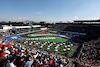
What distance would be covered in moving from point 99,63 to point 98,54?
3909 millimetres

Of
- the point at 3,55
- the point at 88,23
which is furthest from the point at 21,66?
the point at 88,23

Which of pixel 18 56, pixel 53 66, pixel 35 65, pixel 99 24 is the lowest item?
pixel 53 66

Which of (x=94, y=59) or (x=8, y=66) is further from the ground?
(x=8, y=66)

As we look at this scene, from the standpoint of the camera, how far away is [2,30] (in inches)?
1612

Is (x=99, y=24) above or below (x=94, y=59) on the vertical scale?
above

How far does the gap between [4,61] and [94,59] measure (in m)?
21.0

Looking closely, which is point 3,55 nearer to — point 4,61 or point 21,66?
point 4,61

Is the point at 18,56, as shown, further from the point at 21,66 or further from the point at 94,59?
the point at 94,59

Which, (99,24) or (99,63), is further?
(99,24)

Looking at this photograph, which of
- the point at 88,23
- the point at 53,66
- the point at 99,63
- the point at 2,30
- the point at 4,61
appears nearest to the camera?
the point at 4,61

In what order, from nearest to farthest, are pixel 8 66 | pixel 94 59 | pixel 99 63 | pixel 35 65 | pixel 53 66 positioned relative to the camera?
pixel 8 66
pixel 35 65
pixel 53 66
pixel 99 63
pixel 94 59

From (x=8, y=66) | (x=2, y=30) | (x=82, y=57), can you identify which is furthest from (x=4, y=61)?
(x=2, y=30)

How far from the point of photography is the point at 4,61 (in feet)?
26.5

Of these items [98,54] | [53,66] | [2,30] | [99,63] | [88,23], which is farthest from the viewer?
[88,23]
